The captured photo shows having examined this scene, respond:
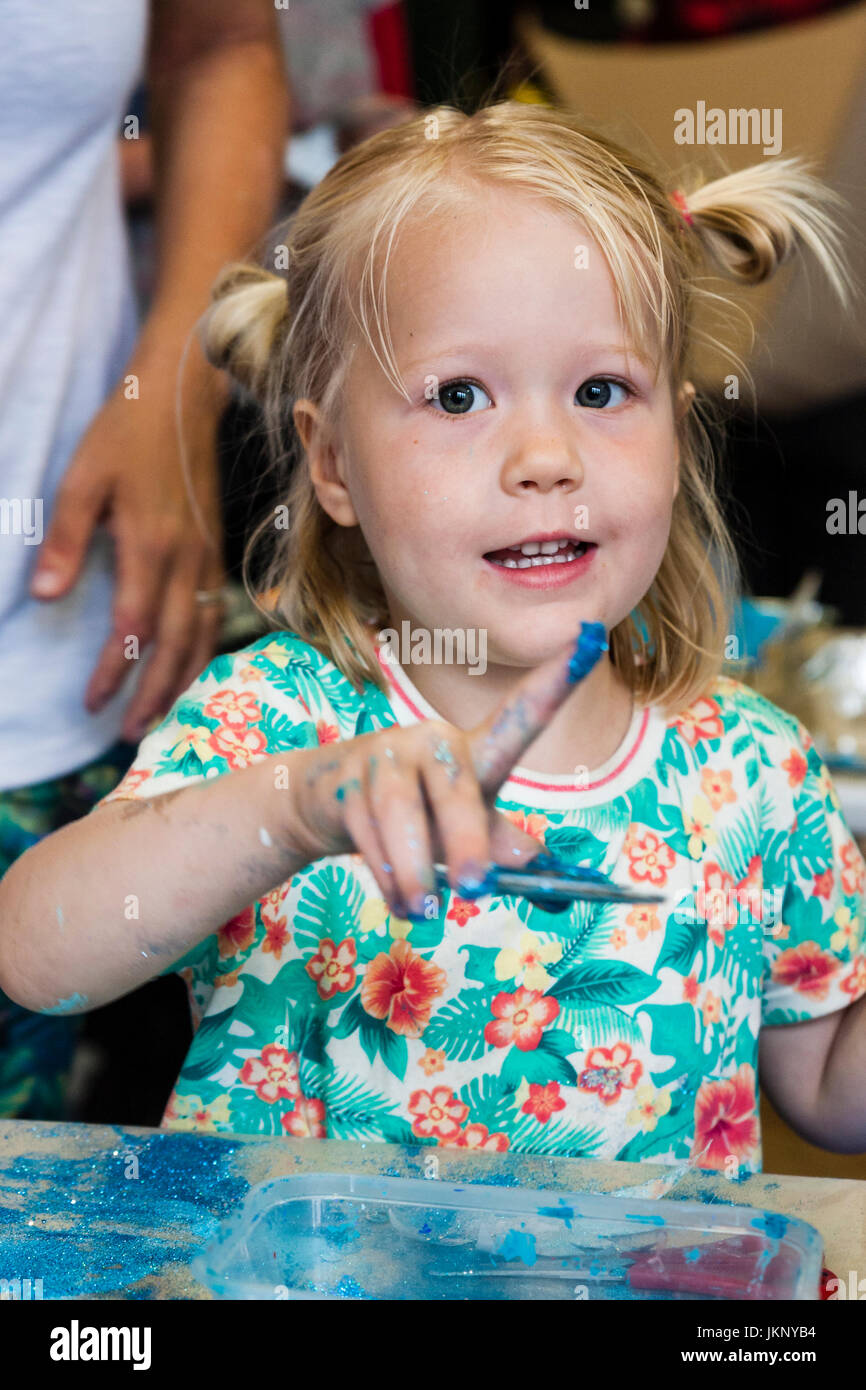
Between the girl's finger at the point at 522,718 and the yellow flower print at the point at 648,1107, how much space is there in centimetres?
40

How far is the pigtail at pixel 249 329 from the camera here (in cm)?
103

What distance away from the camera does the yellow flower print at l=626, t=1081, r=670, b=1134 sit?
3.02 ft

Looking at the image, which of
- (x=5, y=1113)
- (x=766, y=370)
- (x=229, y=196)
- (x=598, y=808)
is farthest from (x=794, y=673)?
(x=5, y=1113)

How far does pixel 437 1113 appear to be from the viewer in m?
0.90

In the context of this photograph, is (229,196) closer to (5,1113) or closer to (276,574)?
(276,574)

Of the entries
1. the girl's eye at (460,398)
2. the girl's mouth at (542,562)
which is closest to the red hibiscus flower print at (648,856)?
the girl's mouth at (542,562)

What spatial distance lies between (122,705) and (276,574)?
193 mm

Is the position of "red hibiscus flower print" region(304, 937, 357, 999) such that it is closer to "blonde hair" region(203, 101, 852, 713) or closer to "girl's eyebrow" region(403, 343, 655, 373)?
"blonde hair" region(203, 101, 852, 713)

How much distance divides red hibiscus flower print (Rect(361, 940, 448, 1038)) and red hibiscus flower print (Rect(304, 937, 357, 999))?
0.04ft

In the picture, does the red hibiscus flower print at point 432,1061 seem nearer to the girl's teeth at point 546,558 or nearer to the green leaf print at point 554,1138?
the green leaf print at point 554,1138

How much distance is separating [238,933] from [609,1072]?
271 millimetres

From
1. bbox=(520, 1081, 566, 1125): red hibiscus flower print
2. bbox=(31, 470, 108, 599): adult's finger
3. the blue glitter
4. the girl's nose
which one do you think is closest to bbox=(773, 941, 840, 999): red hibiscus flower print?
bbox=(520, 1081, 566, 1125): red hibiscus flower print

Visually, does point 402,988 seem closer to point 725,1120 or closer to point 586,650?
point 725,1120

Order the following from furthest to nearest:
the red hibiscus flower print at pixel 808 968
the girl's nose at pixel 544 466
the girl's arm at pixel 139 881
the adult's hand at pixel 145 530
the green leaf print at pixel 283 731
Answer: the adult's hand at pixel 145 530 < the red hibiscus flower print at pixel 808 968 < the green leaf print at pixel 283 731 < the girl's nose at pixel 544 466 < the girl's arm at pixel 139 881
